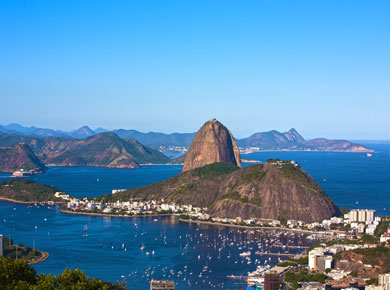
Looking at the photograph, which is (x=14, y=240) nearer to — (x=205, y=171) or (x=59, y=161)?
(x=205, y=171)

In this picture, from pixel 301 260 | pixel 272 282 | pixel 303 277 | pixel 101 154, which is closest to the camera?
pixel 272 282

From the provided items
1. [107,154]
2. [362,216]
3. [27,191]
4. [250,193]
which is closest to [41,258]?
[250,193]

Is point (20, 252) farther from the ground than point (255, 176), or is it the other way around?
point (255, 176)

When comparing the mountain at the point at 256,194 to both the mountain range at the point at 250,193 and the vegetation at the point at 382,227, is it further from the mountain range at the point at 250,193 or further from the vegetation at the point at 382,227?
the vegetation at the point at 382,227

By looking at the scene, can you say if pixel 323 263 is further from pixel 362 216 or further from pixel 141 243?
pixel 362 216

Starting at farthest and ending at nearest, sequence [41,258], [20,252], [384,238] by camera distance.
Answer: [384,238], [20,252], [41,258]

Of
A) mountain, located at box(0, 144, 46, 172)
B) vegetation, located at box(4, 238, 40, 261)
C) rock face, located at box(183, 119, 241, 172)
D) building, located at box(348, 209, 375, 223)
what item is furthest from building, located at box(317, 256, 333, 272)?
mountain, located at box(0, 144, 46, 172)

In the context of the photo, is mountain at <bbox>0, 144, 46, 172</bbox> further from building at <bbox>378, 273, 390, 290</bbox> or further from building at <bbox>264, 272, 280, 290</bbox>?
building at <bbox>378, 273, 390, 290</bbox>
